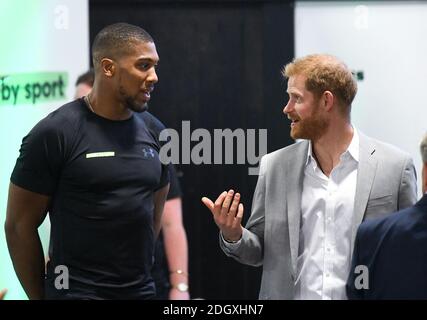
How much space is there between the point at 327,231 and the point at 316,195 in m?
0.12

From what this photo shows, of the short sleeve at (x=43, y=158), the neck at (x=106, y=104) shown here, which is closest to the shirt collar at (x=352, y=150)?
the neck at (x=106, y=104)

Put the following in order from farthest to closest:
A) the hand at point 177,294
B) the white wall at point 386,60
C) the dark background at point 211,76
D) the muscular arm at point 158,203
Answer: the dark background at point 211,76 < the white wall at point 386,60 < the hand at point 177,294 < the muscular arm at point 158,203

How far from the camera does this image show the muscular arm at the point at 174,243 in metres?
3.55

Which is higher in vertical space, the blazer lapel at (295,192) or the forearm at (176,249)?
the blazer lapel at (295,192)

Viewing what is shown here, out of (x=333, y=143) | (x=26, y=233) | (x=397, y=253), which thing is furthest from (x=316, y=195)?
(x=26, y=233)

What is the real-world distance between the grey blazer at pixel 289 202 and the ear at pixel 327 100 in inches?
5.5

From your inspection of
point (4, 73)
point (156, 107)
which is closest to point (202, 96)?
point (156, 107)

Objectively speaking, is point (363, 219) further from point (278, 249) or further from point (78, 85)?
point (78, 85)

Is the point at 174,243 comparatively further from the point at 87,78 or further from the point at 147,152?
the point at 147,152

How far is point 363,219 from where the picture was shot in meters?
2.66

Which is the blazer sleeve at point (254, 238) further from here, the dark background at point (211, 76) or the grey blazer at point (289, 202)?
the dark background at point (211, 76)

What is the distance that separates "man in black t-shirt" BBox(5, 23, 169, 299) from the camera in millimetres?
2594

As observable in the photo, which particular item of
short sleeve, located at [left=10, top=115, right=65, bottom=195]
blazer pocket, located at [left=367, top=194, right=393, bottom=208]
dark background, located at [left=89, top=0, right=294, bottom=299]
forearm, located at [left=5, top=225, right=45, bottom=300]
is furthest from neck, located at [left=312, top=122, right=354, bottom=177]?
dark background, located at [left=89, top=0, right=294, bottom=299]

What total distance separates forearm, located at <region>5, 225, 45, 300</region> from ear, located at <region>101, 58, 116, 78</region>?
526mm
